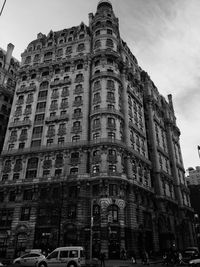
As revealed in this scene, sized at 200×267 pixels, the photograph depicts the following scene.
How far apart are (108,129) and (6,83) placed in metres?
42.7

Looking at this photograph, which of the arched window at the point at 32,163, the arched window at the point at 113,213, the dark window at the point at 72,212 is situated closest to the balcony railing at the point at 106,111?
the arched window at the point at 32,163

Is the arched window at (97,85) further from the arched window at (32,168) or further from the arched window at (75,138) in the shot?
the arched window at (32,168)

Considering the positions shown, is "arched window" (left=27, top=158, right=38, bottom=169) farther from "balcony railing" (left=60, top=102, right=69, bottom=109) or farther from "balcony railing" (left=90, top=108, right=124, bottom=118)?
"balcony railing" (left=90, top=108, right=124, bottom=118)

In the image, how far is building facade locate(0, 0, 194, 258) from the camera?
47375 millimetres

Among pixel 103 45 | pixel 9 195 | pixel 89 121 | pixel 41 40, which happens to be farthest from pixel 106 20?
pixel 9 195

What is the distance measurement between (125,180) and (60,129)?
64.3 feet

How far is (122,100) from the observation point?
208 feet

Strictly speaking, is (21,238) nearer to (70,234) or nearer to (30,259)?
(70,234)

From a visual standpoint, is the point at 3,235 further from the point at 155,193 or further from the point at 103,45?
the point at 103,45

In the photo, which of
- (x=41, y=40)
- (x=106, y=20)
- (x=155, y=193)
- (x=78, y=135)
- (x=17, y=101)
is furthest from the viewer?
(x=41, y=40)

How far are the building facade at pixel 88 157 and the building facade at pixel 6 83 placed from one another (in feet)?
21.4

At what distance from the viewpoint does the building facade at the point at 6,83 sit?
7119 cm

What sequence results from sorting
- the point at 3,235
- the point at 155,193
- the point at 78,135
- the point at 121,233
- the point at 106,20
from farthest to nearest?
the point at 106,20
the point at 155,193
the point at 78,135
the point at 3,235
the point at 121,233

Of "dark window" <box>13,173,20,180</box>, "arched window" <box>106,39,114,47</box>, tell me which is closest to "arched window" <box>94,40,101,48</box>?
"arched window" <box>106,39,114,47</box>
